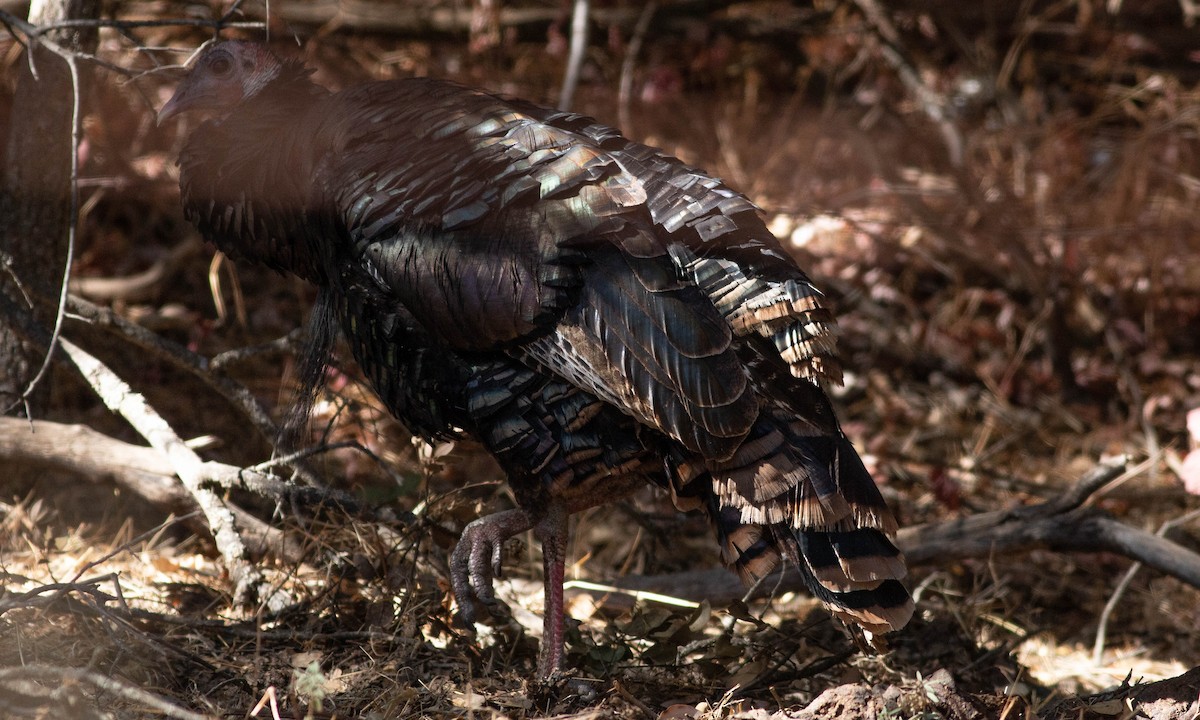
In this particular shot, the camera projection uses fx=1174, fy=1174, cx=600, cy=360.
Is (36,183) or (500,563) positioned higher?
(36,183)

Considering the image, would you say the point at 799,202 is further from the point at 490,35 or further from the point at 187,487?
the point at 187,487

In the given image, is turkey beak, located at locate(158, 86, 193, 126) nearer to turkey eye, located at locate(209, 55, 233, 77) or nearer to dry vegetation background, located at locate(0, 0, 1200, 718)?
turkey eye, located at locate(209, 55, 233, 77)

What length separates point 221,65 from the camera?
3457 millimetres

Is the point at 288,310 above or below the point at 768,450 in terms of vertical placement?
below

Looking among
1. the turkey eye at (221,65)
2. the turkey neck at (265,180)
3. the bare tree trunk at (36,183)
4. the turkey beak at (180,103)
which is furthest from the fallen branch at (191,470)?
the turkey eye at (221,65)

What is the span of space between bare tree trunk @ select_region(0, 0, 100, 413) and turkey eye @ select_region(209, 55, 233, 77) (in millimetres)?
465

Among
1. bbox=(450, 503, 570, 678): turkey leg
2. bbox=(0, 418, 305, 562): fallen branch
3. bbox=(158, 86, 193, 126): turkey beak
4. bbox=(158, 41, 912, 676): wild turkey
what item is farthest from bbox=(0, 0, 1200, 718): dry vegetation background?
bbox=(158, 41, 912, 676): wild turkey

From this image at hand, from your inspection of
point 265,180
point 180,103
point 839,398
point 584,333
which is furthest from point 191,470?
point 839,398

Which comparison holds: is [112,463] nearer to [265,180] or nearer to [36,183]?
[36,183]

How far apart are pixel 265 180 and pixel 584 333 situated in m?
1.10

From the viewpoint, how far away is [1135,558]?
3404mm

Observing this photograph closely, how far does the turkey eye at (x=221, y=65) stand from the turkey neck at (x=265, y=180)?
12 cm

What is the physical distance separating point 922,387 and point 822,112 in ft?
5.84

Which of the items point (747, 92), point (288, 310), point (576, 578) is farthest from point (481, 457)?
point (747, 92)
